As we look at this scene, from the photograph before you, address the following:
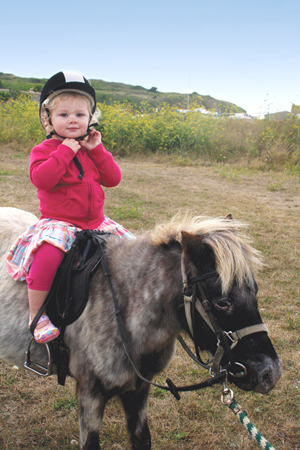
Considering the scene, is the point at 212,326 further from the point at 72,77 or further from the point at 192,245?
the point at 72,77

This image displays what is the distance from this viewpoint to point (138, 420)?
2.10m

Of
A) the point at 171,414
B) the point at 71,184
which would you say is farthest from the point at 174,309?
the point at 171,414

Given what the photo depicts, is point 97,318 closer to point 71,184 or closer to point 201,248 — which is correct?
point 201,248

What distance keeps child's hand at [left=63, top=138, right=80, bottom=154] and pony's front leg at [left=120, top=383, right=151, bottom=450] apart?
159cm

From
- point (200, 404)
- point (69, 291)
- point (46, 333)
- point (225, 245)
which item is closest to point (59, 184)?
point (69, 291)

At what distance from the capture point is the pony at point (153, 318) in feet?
5.04

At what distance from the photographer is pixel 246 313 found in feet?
5.05

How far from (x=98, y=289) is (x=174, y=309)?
47 centimetres

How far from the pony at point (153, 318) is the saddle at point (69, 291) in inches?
2.3

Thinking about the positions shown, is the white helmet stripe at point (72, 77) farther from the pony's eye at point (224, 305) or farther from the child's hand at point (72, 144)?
the pony's eye at point (224, 305)

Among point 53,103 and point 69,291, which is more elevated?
point 53,103

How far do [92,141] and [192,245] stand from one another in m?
1.16

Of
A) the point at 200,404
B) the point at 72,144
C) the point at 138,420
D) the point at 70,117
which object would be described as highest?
the point at 70,117

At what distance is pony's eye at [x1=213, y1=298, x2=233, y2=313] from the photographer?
153 centimetres
